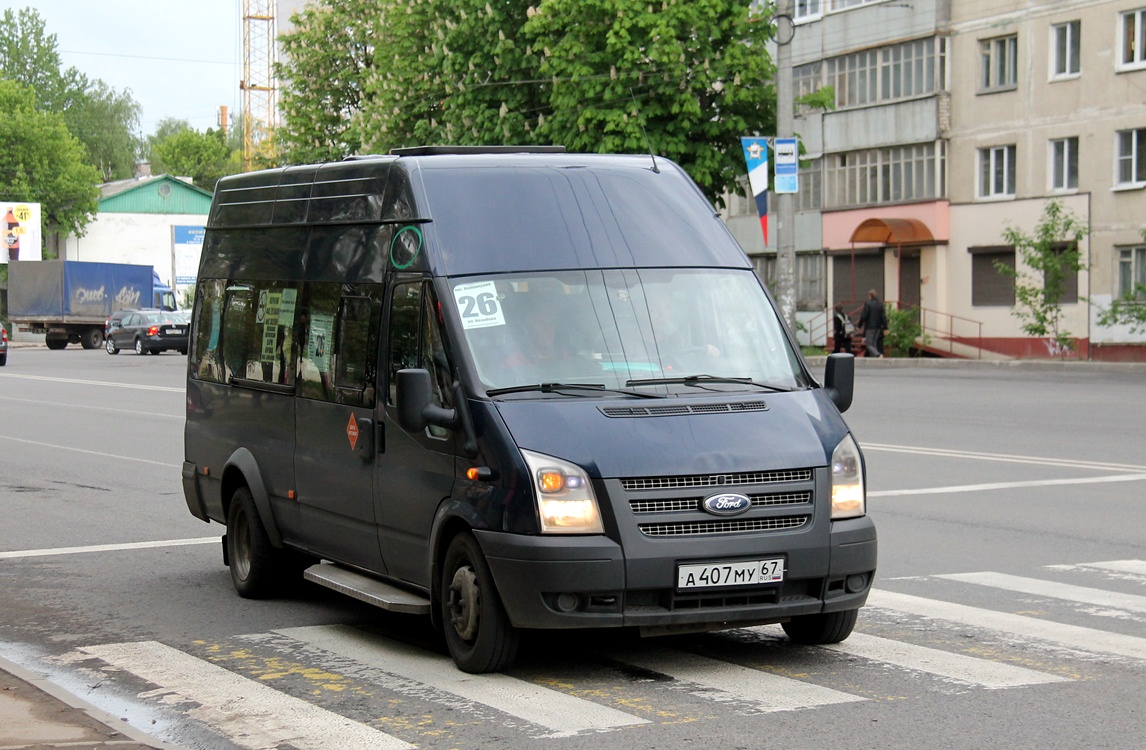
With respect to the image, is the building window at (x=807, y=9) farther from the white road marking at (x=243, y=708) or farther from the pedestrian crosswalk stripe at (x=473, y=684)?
the white road marking at (x=243, y=708)

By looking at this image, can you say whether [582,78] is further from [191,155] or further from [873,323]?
[191,155]

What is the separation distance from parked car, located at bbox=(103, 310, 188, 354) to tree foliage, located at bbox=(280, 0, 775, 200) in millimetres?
13005

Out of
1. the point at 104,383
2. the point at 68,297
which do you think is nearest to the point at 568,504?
the point at 104,383

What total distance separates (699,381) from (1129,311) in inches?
1340

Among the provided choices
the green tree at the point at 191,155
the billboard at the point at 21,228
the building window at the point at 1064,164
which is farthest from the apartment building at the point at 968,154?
the green tree at the point at 191,155

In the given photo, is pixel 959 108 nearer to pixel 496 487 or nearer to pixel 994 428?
pixel 994 428

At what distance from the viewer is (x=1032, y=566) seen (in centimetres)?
978

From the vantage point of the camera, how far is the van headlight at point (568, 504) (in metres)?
6.51

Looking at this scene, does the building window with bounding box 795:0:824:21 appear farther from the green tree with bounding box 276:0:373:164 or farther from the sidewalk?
the sidewalk

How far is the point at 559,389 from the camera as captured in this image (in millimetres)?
6965

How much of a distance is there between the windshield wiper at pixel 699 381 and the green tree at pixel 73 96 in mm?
105345

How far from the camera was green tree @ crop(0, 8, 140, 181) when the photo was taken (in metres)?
112

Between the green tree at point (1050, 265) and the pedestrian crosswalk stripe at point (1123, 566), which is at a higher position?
the green tree at point (1050, 265)

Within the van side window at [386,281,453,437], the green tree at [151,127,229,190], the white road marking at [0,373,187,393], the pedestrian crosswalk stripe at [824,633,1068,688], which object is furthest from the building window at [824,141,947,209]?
the green tree at [151,127,229,190]
